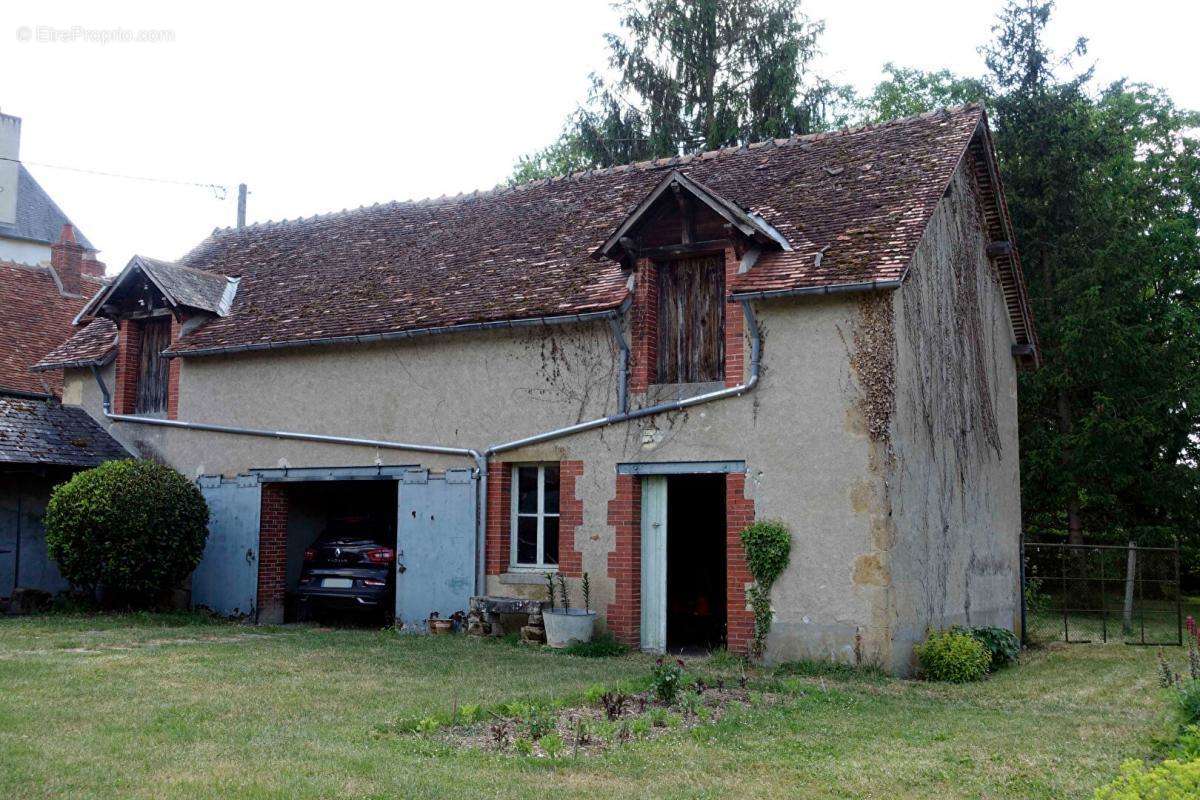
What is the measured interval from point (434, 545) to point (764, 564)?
4.79 m

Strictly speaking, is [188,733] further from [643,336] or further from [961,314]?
[961,314]

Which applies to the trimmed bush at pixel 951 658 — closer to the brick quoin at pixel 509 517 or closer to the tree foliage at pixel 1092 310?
the brick quoin at pixel 509 517

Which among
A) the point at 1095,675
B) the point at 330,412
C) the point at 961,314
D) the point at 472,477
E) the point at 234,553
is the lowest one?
the point at 1095,675

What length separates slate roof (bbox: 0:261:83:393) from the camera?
2119cm

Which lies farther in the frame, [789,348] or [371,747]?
[789,348]

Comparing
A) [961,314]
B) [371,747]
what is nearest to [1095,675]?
[961,314]

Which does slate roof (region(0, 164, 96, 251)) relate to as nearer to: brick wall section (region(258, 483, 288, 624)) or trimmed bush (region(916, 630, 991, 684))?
brick wall section (region(258, 483, 288, 624))

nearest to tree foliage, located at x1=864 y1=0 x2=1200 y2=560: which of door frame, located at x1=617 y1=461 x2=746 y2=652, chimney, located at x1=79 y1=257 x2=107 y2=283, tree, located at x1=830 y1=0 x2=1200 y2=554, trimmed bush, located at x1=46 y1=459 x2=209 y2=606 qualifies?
→ tree, located at x1=830 y1=0 x2=1200 y2=554

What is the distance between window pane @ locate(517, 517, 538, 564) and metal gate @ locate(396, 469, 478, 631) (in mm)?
609

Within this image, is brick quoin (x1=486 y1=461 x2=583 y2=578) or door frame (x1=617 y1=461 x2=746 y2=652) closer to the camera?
door frame (x1=617 y1=461 x2=746 y2=652)

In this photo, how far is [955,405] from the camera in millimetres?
14289

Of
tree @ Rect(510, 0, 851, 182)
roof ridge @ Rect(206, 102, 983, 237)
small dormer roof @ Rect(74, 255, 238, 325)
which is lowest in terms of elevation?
small dormer roof @ Rect(74, 255, 238, 325)

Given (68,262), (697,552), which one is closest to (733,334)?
(697,552)

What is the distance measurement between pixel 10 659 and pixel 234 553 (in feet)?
18.4
